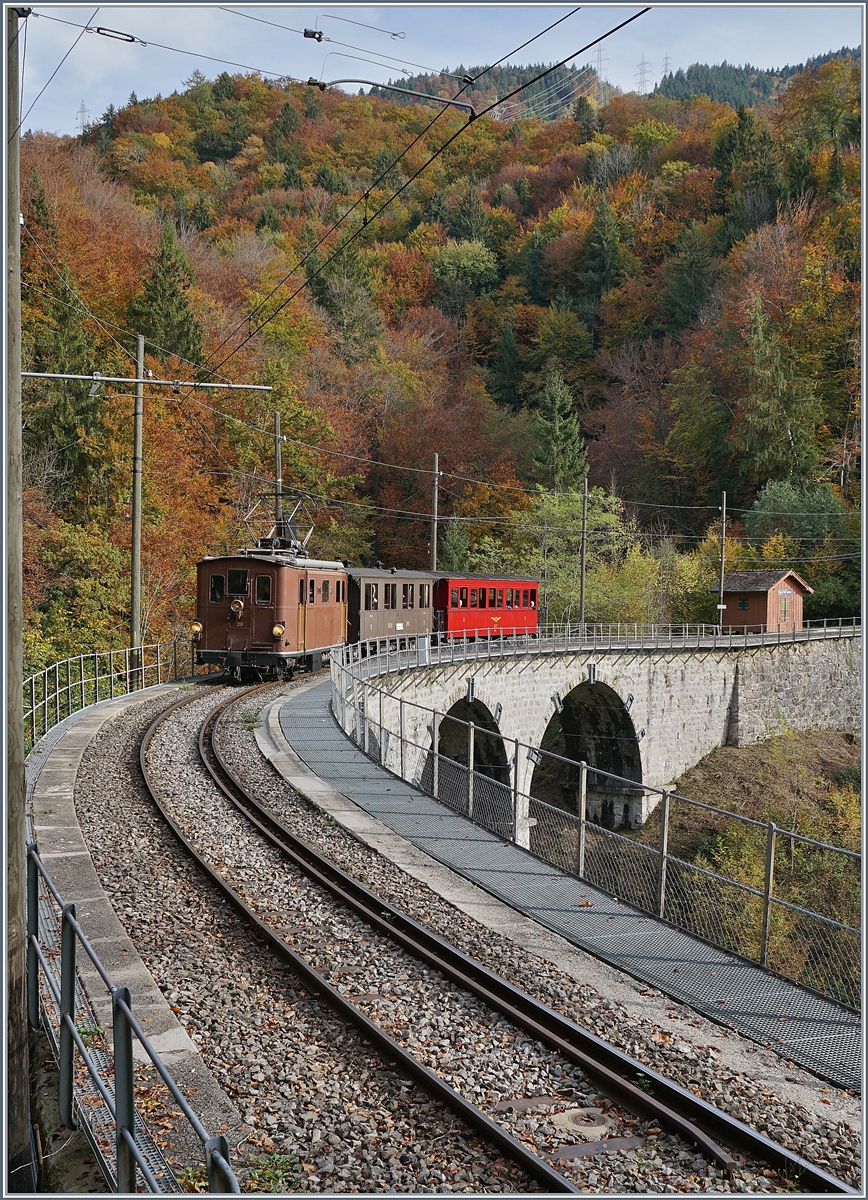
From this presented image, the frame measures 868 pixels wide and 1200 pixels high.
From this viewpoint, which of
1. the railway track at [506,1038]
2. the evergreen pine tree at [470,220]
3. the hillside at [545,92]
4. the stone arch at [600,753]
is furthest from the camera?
the hillside at [545,92]

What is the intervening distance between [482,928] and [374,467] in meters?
49.0

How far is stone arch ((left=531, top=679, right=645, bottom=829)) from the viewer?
3925cm

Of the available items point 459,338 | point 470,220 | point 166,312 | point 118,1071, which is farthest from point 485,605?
point 470,220

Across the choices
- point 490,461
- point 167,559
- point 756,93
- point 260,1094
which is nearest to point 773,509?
point 490,461

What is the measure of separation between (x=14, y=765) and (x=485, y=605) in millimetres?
33122

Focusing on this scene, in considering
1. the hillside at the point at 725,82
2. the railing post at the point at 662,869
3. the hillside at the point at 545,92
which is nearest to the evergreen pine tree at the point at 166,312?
the railing post at the point at 662,869

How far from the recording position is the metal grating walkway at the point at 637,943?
699 centimetres

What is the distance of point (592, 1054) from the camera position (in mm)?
6598

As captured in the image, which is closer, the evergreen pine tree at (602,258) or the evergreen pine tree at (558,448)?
the evergreen pine tree at (558,448)

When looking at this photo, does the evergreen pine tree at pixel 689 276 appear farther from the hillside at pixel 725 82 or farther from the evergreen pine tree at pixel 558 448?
the hillside at pixel 725 82

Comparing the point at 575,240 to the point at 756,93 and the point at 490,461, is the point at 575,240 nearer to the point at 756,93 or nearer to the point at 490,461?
the point at 490,461

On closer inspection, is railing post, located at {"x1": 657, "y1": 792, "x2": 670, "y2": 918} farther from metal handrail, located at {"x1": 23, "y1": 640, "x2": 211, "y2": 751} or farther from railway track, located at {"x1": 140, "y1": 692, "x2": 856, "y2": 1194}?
metal handrail, located at {"x1": 23, "y1": 640, "x2": 211, "y2": 751}

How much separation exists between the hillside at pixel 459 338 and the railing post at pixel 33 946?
20162 millimetres

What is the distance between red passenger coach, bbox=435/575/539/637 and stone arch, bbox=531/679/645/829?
375 cm
